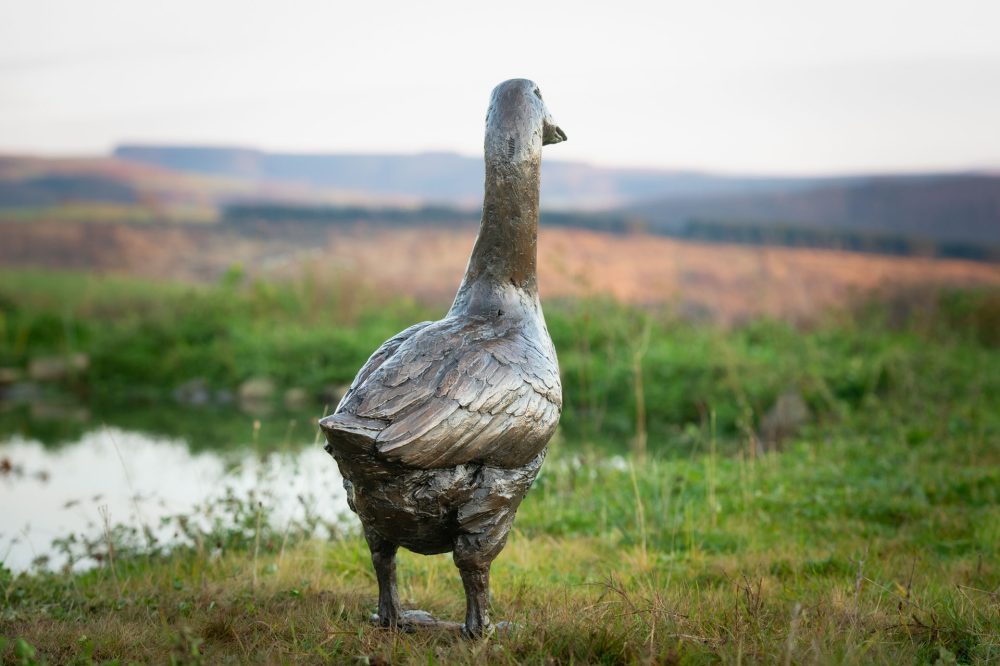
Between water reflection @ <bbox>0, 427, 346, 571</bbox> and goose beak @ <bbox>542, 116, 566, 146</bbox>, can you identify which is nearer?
goose beak @ <bbox>542, 116, 566, 146</bbox>

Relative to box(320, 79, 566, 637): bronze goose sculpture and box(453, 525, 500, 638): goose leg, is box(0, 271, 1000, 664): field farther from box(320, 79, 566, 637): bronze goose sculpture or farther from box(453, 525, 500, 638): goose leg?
box(320, 79, 566, 637): bronze goose sculpture

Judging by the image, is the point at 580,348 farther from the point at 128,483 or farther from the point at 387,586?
the point at 387,586

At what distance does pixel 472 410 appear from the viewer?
3.71 metres

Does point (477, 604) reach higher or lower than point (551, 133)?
lower

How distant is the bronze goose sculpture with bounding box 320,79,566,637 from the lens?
3.63 m

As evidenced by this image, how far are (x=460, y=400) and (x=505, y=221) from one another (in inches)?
47.4

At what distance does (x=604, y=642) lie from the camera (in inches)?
152

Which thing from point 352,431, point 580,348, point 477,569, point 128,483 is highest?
point 352,431

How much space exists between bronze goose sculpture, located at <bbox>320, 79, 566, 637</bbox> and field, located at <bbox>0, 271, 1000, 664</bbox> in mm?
445

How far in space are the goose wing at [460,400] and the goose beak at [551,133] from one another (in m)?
1.23

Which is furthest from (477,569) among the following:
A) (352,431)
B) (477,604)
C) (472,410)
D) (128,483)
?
(128,483)

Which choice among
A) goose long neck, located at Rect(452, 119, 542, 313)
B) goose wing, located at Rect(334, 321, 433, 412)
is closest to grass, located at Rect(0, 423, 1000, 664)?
goose wing, located at Rect(334, 321, 433, 412)

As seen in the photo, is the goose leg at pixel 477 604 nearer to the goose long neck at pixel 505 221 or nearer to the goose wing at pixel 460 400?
the goose wing at pixel 460 400

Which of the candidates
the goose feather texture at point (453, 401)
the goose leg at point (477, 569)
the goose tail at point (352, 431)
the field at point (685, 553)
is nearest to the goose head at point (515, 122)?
the goose feather texture at point (453, 401)
